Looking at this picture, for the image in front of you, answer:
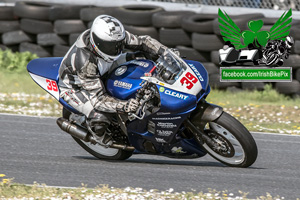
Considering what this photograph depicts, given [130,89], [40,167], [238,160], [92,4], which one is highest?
[92,4]

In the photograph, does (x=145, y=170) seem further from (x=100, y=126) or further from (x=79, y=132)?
(x=79, y=132)

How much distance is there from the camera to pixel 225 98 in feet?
37.7

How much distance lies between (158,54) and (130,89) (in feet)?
2.05

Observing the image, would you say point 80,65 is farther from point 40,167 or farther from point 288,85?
point 288,85

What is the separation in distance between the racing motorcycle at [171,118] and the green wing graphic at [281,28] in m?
5.24

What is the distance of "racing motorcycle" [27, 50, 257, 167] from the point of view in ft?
18.9

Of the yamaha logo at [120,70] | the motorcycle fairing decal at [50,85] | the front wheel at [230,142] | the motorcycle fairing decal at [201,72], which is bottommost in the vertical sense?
the front wheel at [230,142]

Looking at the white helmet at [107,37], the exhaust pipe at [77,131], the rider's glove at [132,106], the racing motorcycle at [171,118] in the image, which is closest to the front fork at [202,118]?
the racing motorcycle at [171,118]

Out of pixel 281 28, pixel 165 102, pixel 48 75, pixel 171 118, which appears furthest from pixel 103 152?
pixel 281 28

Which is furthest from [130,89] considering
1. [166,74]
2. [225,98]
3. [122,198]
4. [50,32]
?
[50,32]

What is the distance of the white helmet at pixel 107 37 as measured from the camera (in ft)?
19.1

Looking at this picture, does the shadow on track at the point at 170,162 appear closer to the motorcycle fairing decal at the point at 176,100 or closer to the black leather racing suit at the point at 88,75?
the black leather racing suit at the point at 88,75

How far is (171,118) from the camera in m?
5.89

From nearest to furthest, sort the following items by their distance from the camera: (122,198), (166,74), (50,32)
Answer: (122,198) < (166,74) < (50,32)
